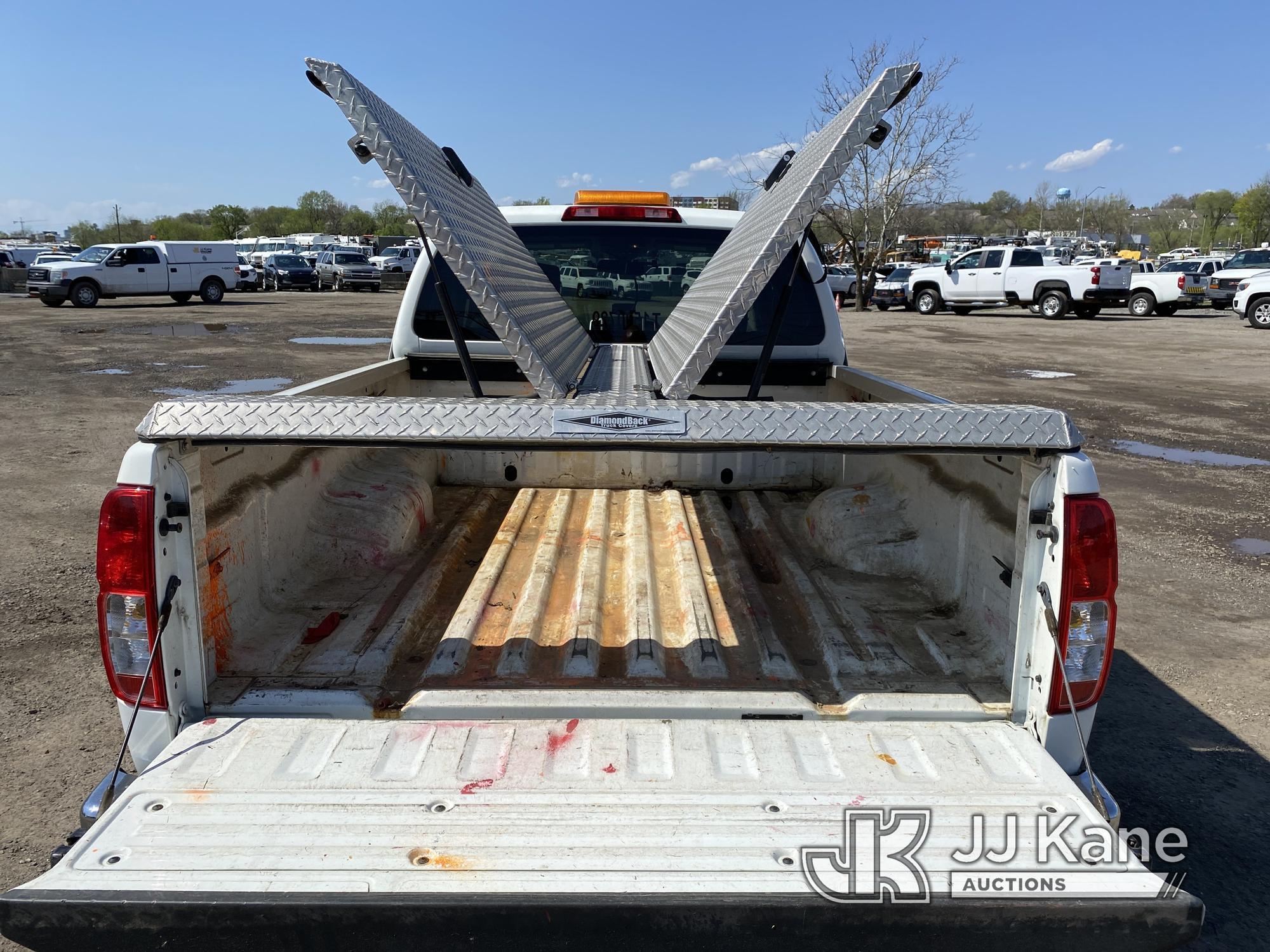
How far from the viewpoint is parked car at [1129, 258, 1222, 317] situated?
31406 millimetres

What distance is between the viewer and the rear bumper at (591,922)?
158 cm

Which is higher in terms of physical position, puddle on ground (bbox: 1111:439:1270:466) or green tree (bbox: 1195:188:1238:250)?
green tree (bbox: 1195:188:1238:250)

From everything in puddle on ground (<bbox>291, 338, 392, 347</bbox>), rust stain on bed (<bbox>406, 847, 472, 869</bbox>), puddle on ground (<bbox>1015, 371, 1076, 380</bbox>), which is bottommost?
puddle on ground (<bbox>1015, 371, 1076, 380</bbox>)

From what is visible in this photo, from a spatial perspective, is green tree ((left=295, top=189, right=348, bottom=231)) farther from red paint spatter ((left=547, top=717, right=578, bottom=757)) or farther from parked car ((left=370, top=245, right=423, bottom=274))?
red paint spatter ((left=547, top=717, right=578, bottom=757))

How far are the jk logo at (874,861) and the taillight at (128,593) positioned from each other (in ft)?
4.83

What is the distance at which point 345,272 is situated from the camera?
4338cm

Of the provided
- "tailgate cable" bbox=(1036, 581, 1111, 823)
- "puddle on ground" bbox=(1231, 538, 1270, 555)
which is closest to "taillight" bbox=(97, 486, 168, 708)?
"tailgate cable" bbox=(1036, 581, 1111, 823)

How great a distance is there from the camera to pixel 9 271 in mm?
39219

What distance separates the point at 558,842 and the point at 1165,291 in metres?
35.5

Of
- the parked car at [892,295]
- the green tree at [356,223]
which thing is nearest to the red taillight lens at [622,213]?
the parked car at [892,295]

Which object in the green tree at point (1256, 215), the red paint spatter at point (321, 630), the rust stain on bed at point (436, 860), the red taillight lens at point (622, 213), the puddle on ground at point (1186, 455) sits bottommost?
the puddle on ground at point (1186, 455)

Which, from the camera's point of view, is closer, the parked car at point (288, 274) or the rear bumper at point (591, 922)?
the rear bumper at point (591, 922)

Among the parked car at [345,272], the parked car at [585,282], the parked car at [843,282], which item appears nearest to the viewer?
the parked car at [585,282]

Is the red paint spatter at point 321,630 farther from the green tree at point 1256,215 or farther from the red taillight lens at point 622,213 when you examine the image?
the green tree at point 1256,215
